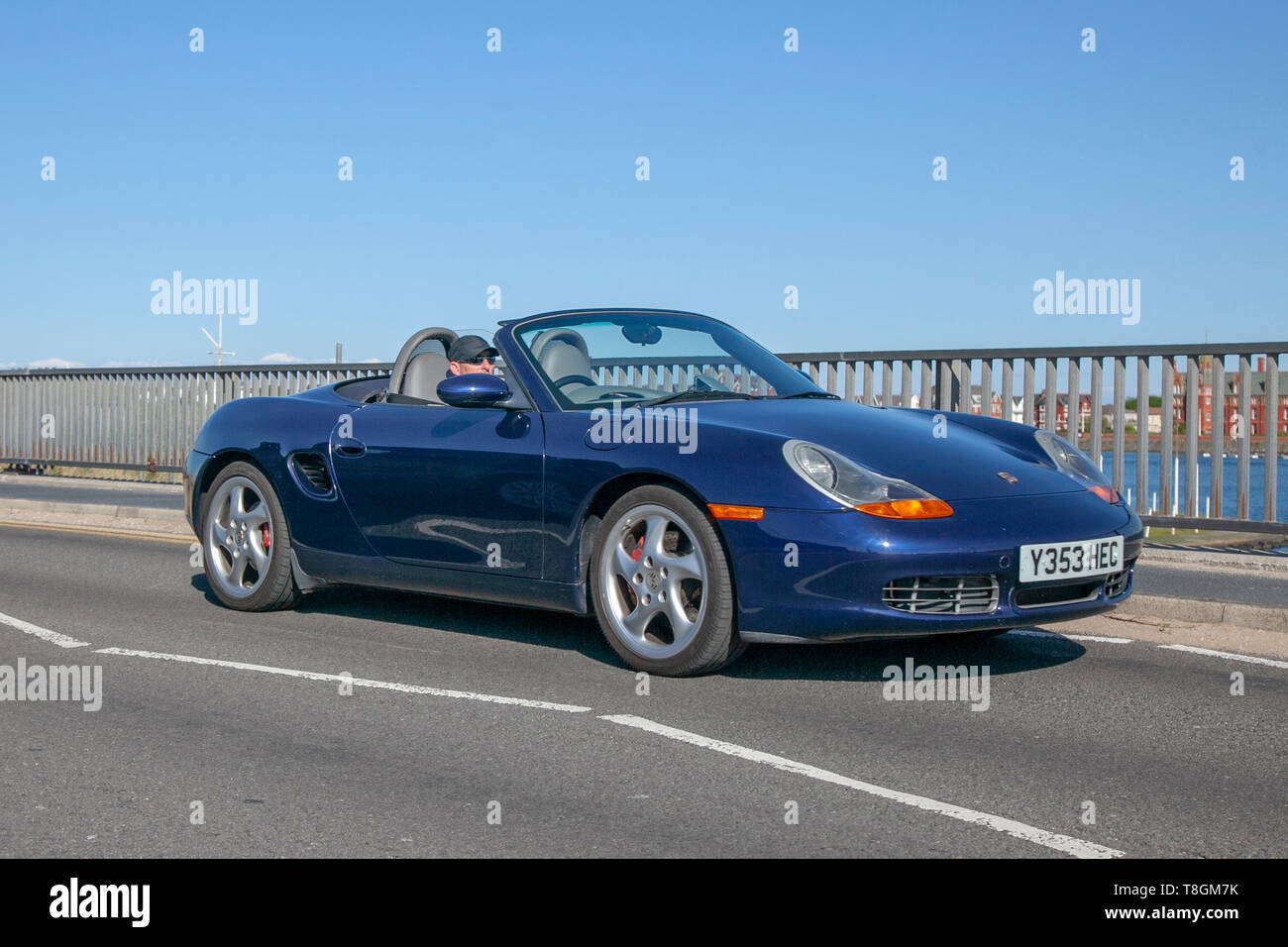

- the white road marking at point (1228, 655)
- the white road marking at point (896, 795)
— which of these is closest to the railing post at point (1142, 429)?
the white road marking at point (1228, 655)

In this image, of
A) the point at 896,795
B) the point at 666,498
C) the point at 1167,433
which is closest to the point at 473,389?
the point at 666,498

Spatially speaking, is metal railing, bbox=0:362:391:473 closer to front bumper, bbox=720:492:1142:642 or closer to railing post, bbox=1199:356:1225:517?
railing post, bbox=1199:356:1225:517

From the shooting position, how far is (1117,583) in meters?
5.57

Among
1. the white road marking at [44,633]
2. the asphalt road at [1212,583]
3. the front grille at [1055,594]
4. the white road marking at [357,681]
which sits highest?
the front grille at [1055,594]

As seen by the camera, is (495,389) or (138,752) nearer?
(138,752)

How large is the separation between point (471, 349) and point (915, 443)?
241 cm

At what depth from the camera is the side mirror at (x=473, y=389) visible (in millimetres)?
6008

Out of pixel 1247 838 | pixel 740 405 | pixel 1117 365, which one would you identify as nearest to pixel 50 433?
pixel 1117 365

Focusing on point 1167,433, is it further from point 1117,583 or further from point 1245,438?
point 1117,583

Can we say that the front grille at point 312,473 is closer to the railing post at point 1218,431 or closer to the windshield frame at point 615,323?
the windshield frame at point 615,323

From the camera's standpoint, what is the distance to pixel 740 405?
588cm

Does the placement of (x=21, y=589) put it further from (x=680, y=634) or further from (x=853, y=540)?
(x=853, y=540)

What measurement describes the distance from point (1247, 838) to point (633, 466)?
268 centimetres

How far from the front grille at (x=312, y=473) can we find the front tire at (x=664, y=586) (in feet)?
5.67
